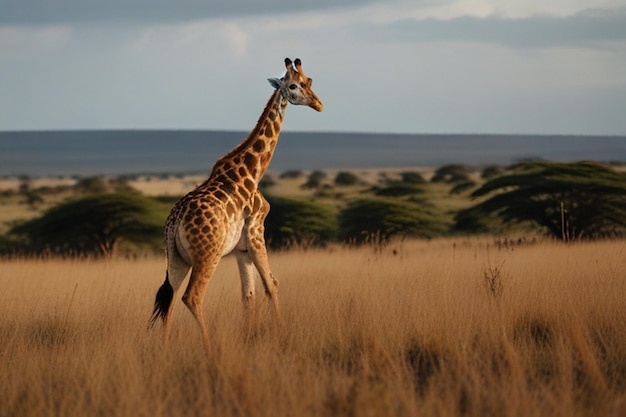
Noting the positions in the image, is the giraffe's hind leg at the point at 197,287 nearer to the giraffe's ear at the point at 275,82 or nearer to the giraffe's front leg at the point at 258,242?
the giraffe's front leg at the point at 258,242

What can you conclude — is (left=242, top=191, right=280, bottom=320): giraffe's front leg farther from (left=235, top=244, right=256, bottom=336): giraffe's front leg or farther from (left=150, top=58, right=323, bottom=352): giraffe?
(left=235, top=244, right=256, bottom=336): giraffe's front leg

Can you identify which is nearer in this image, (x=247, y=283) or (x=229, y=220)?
(x=229, y=220)

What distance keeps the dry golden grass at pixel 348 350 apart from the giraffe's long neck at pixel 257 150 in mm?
1230

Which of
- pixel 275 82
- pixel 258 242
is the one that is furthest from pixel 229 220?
pixel 275 82

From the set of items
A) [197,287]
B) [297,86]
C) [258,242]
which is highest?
[297,86]

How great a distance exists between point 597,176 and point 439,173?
132 feet

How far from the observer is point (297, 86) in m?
9.25

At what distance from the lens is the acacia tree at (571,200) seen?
21359mm

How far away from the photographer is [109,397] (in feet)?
22.3

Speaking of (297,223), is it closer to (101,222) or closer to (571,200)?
(101,222)

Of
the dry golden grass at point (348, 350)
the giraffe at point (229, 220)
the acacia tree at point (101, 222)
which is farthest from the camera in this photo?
the acacia tree at point (101, 222)

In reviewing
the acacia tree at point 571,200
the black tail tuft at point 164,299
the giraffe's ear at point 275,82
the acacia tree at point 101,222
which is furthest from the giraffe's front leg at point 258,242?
the acacia tree at point 101,222

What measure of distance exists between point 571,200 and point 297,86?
44.5 feet

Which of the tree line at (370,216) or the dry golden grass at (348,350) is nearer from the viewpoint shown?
the dry golden grass at (348,350)
